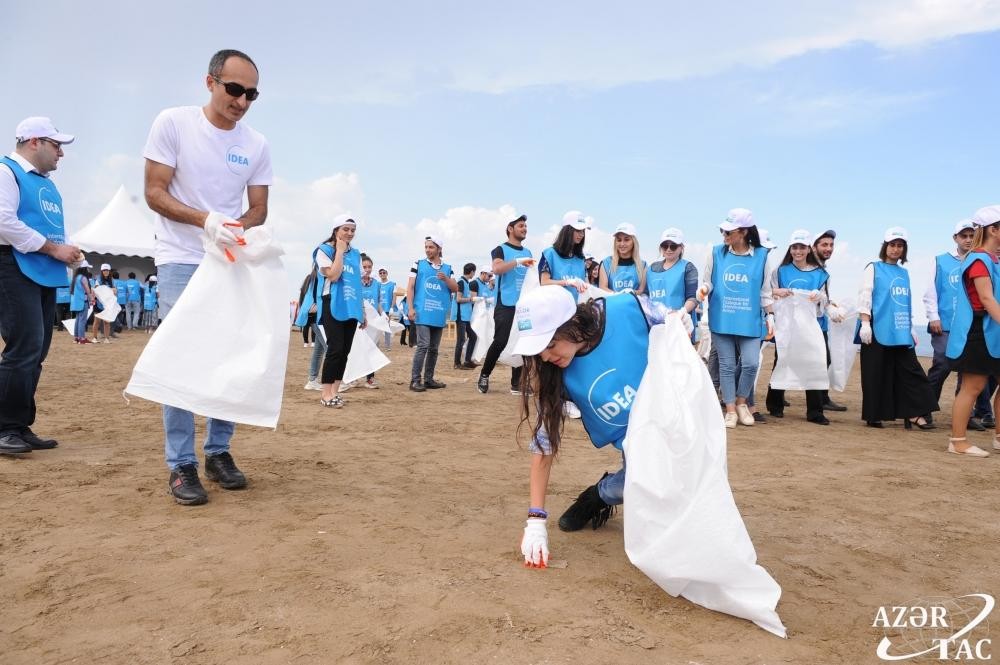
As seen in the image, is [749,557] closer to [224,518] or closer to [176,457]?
[224,518]

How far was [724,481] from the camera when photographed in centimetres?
225

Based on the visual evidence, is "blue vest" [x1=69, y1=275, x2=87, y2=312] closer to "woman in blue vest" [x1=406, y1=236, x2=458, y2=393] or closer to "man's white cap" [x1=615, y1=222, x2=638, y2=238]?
"woman in blue vest" [x1=406, y1=236, x2=458, y2=393]

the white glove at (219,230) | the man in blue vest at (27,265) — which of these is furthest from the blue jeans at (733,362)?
the man in blue vest at (27,265)

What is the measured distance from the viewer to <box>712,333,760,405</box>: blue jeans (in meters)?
6.34

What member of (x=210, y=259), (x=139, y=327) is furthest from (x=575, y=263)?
(x=139, y=327)

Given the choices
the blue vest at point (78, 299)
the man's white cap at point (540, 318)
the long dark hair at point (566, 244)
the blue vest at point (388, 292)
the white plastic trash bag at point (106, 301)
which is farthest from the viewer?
the blue vest at point (388, 292)

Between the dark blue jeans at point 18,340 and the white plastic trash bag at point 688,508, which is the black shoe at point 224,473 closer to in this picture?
the dark blue jeans at point 18,340

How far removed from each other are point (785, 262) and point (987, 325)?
245cm

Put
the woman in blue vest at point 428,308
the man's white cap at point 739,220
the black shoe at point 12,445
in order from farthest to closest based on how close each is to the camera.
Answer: the woman in blue vest at point 428,308, the man's white cap at point 739,220, the black shoe at point 12,445

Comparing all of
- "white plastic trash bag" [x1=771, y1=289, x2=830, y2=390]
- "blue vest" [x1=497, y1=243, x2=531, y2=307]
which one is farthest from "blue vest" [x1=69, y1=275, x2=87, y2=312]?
"white plastic trash bag" [x1=771, y1=289, x2=830, y2=390]

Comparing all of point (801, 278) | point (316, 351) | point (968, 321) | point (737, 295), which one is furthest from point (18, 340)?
point (801, 278)

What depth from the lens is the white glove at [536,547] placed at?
8.49 ft

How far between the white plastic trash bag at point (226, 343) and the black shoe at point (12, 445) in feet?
5.21

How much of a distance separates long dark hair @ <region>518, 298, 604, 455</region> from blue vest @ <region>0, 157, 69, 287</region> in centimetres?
317
